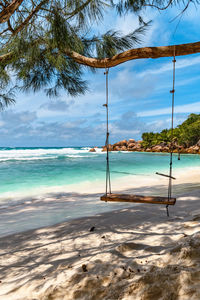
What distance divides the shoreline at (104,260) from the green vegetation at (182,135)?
2304 centimetres

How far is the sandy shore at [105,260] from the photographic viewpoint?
3.98 ft

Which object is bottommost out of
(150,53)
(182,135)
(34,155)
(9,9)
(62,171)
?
(62,171)

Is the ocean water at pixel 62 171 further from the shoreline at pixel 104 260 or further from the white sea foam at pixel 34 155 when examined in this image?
the white sea foam at pixel 34 155

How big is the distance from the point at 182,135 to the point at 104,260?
95.0 feet

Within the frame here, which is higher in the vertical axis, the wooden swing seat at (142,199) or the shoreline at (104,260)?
the wooden swing seat at (142,199)

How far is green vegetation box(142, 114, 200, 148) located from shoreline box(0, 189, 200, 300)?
23.0 m

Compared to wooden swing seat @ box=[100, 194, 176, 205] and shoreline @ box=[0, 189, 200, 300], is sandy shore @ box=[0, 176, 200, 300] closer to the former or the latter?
shoreline @ box=[0, 189, 200, 300]

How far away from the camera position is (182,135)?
28703mm

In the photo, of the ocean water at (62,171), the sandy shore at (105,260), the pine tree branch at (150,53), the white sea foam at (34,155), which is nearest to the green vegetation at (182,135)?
the white sea foam at (34,155)

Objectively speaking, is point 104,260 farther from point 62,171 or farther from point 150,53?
point 62,171

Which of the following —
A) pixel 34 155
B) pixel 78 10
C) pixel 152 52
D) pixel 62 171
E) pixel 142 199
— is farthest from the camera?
pixel 34 155

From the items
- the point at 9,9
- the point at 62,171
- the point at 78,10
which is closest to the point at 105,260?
the point at 9,9

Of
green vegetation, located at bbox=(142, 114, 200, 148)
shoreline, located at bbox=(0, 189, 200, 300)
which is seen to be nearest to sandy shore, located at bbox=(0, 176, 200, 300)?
shoreline, located at bbox=(0, 189, 200, 300)

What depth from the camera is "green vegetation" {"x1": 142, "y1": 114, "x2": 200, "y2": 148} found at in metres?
27.9
